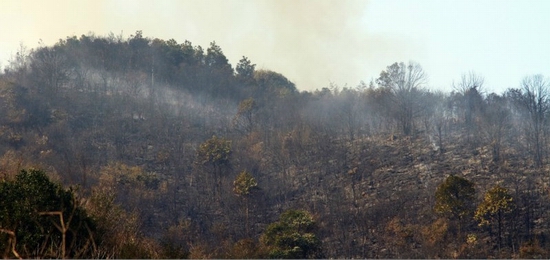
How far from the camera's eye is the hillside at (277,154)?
39.5 m

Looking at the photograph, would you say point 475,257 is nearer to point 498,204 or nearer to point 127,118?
point 498,204

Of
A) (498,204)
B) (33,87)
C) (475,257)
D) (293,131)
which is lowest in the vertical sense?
(475,257)

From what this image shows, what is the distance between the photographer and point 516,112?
56.3m

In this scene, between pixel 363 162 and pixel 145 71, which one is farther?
pixel 145 71

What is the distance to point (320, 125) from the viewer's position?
60.6 metres

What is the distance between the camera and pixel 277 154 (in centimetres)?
5634

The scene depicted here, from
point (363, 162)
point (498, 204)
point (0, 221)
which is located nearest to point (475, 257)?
point (498, 204)

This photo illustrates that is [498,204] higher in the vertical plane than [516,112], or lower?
lower

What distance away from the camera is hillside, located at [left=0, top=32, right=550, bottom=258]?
39469 mm

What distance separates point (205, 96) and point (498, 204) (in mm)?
40670

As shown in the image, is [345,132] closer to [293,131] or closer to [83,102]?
[293,131]

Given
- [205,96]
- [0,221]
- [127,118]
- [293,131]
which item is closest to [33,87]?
[127,118]

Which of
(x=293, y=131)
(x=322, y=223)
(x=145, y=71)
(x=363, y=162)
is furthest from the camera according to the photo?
(x=145, y=71)

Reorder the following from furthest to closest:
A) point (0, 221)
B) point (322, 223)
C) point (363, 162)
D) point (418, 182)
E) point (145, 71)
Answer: point (145, 71) < point (363, 162) < point (418, 182) < point (322, 223) < point (0, 221)
